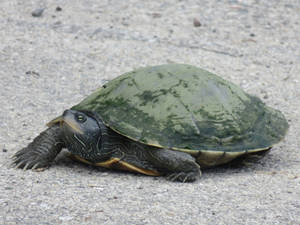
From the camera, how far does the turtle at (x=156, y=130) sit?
449cm

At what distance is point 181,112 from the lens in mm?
4574

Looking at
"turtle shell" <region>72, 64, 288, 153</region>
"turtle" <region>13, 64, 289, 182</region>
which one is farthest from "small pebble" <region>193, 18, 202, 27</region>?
"turtle" <region>13, 64, 289, 182</region>

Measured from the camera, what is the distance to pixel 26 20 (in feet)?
28.0

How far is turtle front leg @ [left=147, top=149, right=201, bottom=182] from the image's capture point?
448 centimetres

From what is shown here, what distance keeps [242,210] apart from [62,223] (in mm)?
1244

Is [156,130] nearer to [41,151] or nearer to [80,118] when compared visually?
[80,118]

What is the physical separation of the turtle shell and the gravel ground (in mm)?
317

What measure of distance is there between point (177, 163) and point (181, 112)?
0.44m

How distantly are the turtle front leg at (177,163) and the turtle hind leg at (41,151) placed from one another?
0.85 meters

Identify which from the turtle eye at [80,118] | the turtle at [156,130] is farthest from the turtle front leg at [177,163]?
the turtle eye at [80,118]

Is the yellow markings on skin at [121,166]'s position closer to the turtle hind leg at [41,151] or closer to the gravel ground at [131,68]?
the gravel ground at [131,68]

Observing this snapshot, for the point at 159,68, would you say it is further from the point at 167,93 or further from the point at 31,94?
the point at 31,94

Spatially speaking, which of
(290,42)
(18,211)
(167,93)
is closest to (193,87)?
(167,93)

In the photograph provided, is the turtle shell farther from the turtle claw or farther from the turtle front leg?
the turtle claw
